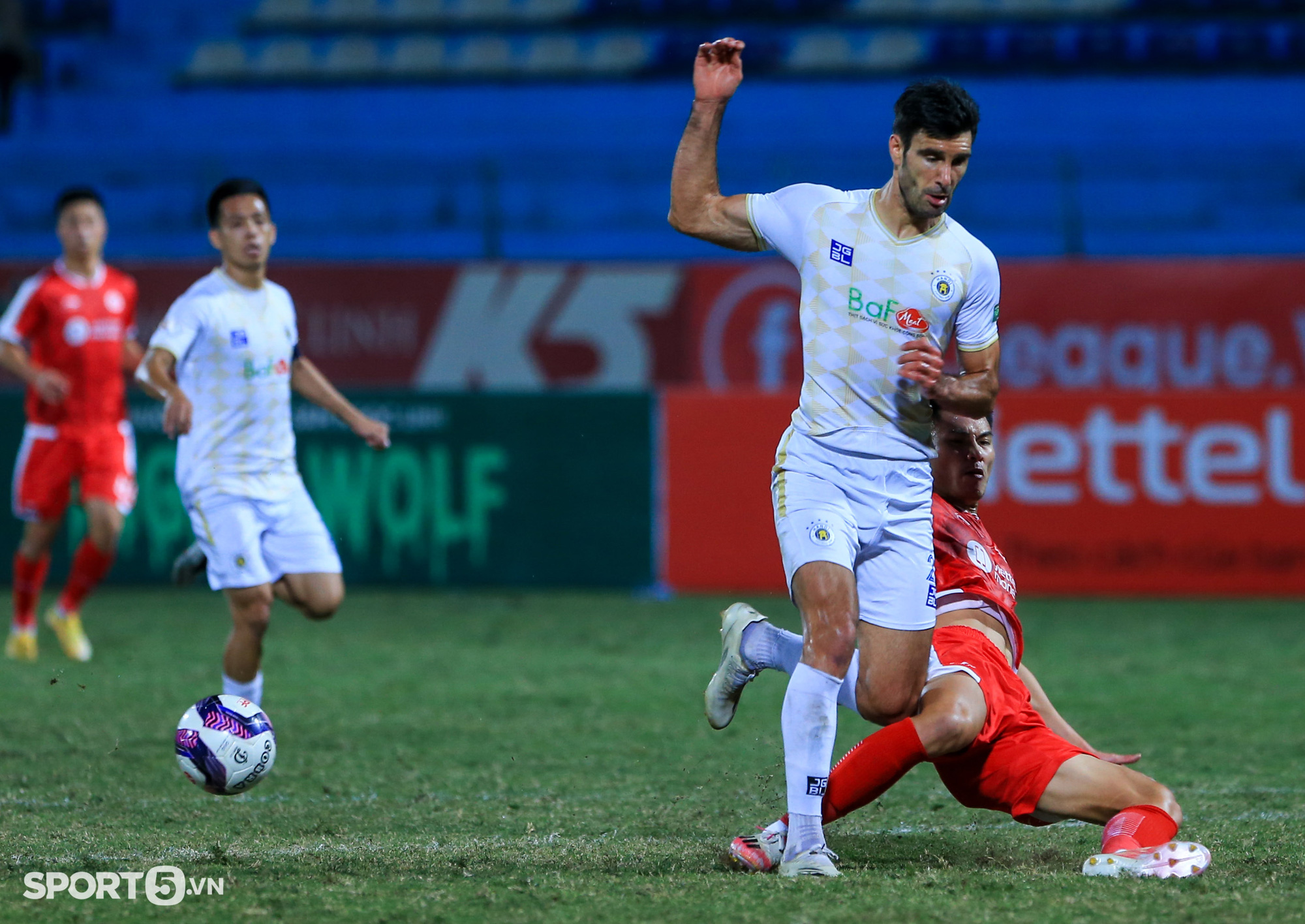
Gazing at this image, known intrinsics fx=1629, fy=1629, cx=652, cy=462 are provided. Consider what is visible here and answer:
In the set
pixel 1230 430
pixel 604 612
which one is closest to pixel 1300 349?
pixel 1230 430

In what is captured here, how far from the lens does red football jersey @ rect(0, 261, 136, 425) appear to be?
870 centimetres

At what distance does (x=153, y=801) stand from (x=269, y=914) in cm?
161

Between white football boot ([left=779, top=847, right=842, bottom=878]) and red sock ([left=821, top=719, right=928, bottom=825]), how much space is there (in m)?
0.18

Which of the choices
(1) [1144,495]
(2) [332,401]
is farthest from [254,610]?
(1) [1144,495]

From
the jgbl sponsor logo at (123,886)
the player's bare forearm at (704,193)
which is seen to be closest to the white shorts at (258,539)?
the jgbl sponsor logo at (123,886)

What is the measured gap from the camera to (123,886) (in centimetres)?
395

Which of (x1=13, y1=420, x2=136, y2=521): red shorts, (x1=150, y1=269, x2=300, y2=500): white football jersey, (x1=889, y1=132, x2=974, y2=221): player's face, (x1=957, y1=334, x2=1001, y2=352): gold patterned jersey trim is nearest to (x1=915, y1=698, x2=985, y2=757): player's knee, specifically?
(x1=957, y1=334, x2=1001, y2=352): gold patterned jersey trim

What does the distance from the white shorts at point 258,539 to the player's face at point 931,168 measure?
2.75 meters

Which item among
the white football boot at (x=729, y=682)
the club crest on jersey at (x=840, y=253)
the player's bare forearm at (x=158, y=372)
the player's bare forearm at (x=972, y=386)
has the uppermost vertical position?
the club crest on jersey at (x=840, y=253)

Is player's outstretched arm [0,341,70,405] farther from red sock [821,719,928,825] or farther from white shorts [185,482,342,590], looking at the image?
red sock [821,719,928,825]

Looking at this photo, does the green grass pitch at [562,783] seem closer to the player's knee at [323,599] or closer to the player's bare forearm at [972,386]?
the player's knee at [323,599]

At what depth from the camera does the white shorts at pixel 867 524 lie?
422 cm

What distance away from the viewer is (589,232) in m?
16.2

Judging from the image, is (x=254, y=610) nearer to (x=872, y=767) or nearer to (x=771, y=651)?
(x=771, y=651)
